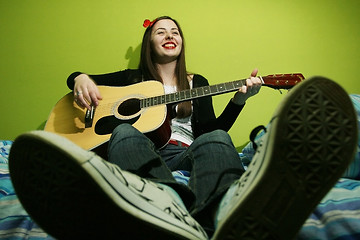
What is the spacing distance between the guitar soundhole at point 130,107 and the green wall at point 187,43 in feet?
1.63

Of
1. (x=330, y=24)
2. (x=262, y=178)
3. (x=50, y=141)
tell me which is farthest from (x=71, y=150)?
(x=330, y=24)

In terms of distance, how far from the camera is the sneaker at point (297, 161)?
305 mm

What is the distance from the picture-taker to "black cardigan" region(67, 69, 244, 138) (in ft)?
3.56

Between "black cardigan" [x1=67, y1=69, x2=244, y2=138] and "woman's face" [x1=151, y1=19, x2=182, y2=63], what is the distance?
15 cm

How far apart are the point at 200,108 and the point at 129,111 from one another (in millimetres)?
334

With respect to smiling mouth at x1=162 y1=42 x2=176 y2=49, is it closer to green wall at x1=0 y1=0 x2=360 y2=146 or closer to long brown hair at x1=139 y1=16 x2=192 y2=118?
long brown hair at x1=139 y1=16 x2=192 y2=118

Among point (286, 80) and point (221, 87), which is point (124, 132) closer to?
point (221, 87)

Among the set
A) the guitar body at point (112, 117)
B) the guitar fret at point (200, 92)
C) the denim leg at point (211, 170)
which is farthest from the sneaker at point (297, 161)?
the guitar fret at point (200, 92)

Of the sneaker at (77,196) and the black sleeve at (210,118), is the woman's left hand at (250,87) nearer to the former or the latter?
the black sleeve at (210,118)

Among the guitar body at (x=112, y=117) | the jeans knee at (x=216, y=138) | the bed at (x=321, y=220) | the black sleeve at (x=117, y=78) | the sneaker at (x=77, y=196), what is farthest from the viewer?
the black sleeve at (x=117, y=78)

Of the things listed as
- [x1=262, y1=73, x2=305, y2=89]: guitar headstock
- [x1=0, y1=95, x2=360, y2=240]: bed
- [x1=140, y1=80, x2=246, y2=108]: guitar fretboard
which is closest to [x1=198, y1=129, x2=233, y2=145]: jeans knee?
[x1=0, y1=95, x2=360, y2=240]: bed

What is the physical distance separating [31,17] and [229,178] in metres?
1.56

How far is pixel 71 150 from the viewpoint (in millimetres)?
297

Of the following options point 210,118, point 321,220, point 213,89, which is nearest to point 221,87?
point 213,89
